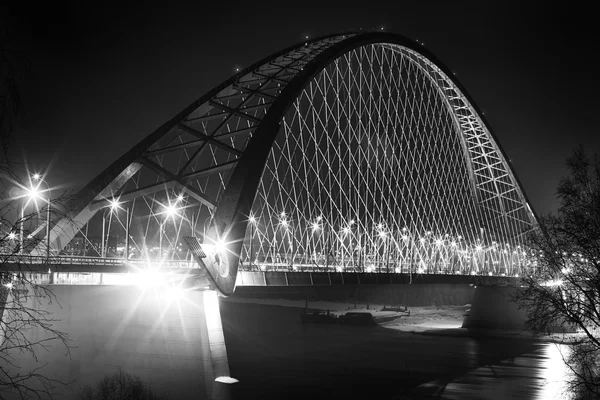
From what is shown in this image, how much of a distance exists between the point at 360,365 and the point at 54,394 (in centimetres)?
2356

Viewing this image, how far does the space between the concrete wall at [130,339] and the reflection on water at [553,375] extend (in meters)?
15.5

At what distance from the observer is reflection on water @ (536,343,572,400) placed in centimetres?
3042

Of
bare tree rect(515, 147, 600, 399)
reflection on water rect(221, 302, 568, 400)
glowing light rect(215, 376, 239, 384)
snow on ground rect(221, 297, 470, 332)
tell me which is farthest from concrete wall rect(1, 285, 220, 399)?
snow on ground rect(221, 297, 470, 332)

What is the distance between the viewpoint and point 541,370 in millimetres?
39344

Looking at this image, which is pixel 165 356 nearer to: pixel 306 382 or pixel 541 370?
pixel 306 382

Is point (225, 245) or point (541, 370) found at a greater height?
point (225, 245)

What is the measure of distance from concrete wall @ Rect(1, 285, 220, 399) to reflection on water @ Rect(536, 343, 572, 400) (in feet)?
50.7

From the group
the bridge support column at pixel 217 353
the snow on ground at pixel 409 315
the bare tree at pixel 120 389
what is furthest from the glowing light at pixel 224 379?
the snow on ground at pixel 409 315

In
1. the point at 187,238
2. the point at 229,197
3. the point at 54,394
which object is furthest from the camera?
the point at 229,197

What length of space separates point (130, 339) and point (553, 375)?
2579 cm

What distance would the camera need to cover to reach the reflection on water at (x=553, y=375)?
30425 millimetres

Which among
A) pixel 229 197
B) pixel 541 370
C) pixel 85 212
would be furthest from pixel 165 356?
pixel 541 370

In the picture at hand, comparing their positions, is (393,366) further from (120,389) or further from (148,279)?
(120,389)

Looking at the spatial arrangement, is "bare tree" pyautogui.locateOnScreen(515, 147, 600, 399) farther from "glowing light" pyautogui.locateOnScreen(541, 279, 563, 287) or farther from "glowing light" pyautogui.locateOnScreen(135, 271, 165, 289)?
"glowing light" pyautogui.locateOnScreen(135, 271, 165, 289)
